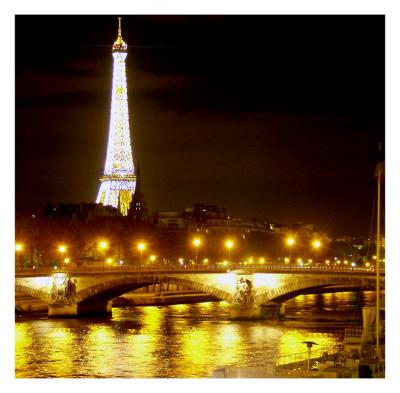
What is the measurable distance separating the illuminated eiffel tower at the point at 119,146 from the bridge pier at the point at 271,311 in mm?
33949

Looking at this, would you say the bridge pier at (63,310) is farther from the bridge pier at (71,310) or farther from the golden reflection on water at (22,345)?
the golden reflection on water at (22,345)

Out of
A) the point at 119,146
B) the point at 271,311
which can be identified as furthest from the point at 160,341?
the point at 119,146

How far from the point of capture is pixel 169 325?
28125 millimetres

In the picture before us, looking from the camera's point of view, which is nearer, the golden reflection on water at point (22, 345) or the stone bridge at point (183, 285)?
the golden reflection on water at point (22, 345)

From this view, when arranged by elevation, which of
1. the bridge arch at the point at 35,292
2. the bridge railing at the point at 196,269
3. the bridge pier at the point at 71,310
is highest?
the bridge railing at the point at 196,269

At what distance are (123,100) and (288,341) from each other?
43289 mm

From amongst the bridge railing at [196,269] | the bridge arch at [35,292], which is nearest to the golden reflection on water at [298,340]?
the bridge railing at [196,269]

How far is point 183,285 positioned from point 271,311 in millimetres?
2936

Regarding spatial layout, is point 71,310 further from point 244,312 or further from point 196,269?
point 244,312

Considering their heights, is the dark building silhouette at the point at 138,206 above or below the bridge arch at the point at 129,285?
above

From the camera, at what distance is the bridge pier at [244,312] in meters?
30.2

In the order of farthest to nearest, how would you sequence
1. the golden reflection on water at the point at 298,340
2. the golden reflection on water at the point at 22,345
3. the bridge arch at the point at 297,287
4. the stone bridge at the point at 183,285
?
the stone bridge at the point at 183,285
the bridge arch at the point at 297,287
the golden reflection on water at the point at 298,340
the golden reflection on water at the point at 22,345

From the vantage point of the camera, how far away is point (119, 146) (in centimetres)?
6419
